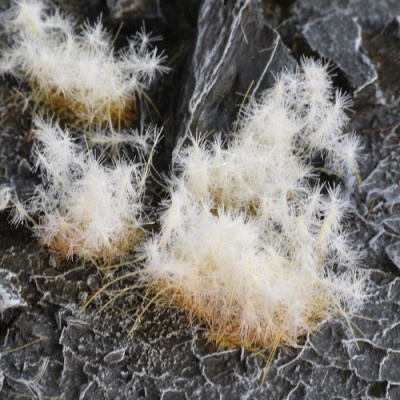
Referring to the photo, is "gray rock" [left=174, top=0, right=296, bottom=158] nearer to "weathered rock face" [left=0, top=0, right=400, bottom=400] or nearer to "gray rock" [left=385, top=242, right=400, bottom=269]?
"weathered rock face" [left=0, top=0, right=400, bottom=400]

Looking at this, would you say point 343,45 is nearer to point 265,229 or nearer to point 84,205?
point 265,229

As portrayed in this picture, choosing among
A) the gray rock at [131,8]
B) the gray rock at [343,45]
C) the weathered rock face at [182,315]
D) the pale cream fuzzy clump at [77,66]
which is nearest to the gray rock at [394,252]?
the weathered rock face at [182,315]

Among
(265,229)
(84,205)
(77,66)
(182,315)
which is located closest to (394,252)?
(265,229)

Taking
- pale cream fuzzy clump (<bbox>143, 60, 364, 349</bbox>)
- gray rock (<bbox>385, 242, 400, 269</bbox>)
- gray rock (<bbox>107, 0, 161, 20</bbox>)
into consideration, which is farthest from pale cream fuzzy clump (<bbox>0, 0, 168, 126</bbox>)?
gray rock (<bbox>385, 242, 400, 269</bbox>)

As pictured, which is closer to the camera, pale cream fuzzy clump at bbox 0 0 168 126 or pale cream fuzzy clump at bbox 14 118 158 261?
pale cream fuzzy clump at bbox 14 118 158 261

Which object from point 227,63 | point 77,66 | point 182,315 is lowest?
point 182,315
